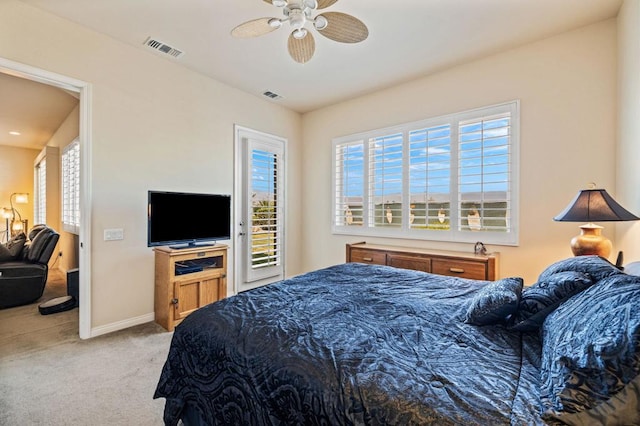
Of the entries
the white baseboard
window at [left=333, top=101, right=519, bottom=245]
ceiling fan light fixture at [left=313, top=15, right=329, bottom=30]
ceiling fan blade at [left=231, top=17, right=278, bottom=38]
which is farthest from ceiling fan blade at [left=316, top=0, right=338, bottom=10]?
the white baseboard

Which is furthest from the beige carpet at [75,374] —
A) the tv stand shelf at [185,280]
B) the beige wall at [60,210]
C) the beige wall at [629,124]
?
the beige wall at [629,124]

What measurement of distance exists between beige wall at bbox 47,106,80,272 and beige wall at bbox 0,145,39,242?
1479mm

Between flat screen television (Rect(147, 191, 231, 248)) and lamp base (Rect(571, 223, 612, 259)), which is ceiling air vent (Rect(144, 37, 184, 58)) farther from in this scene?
lamp base (Rect(571, 223, 612, 259))

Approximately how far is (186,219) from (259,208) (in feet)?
4.31

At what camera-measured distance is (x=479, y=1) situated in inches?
100

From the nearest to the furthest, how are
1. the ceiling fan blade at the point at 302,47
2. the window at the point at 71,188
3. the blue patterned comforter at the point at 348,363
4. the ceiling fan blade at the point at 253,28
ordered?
1. the blue patterned comforter at the point at 348,363
2. the ceiling fan blade at the point at 253,28
3. the ceiling fan blade at the point at 302,47
4. the window at the point at 71,188

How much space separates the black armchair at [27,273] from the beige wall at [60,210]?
453mm

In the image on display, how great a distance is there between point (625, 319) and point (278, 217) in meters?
4.41

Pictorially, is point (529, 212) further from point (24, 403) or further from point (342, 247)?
point (24, 403)

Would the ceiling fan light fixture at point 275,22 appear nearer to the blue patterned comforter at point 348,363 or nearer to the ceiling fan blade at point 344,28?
the ceiling fan blade at point 344,28

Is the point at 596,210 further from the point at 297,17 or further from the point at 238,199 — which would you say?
the point at 238,199

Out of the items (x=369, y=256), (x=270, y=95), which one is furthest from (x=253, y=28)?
(x=369, y=256)

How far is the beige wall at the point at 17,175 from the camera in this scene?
22.9 ft

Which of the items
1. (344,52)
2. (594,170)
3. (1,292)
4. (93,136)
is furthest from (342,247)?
(1,292)
